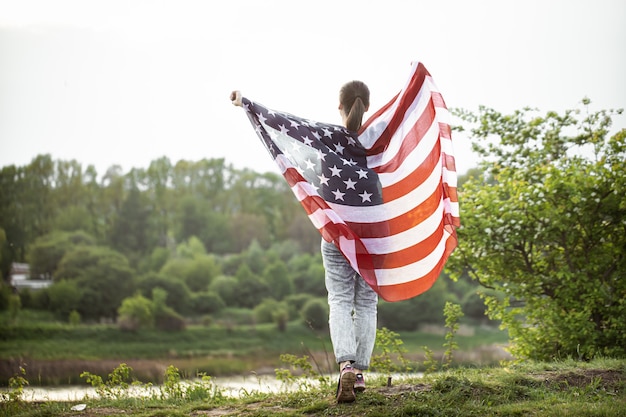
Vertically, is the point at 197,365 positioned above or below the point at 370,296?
below

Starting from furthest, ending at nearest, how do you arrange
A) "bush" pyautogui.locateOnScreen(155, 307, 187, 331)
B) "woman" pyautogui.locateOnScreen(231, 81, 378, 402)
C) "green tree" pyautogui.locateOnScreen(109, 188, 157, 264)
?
"green tree" pyautogui.locateOnScreen(109, 188, 157, 264), "bush" pyautogui.locateOnScreen(155, 307, 187, 331), "woman" pyautogui.locateOnScreen(231, 81, 378, 402)

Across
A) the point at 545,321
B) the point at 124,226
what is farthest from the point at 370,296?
the point at 124,226

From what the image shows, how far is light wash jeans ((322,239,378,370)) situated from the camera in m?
4.13

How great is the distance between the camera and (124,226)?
56062 millimetres

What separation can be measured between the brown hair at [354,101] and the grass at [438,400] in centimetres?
184

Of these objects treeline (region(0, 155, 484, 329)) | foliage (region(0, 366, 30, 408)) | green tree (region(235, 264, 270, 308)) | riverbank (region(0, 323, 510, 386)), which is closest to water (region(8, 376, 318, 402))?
foliage (region(0, 366, 30, 408))

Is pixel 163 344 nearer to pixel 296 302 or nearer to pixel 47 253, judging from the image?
pixel 296 302

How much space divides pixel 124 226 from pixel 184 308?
1142cm

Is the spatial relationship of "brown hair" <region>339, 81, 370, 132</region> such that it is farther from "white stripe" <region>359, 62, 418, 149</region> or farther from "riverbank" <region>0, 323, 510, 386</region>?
"riverbank" <region>0, 323, 510, 386</region>

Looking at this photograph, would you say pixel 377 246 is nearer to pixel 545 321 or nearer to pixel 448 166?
pixel 448 166

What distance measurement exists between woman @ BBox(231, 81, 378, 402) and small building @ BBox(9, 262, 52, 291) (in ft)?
157

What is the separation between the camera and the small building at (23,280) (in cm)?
4869

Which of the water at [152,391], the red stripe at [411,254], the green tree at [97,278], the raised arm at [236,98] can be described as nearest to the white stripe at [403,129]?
the red stripe at [411,254]

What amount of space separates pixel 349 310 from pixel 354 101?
56.3 inches
